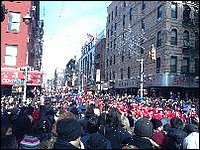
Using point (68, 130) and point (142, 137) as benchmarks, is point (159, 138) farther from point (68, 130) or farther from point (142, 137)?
point (68, 130)

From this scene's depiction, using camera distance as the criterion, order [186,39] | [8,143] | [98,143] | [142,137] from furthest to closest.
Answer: [186,39]
[142,137]
[98,143]
[8,143]

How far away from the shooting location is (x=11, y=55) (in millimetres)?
30922

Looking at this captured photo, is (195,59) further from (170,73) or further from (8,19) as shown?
(8,19)

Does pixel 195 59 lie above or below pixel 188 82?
above

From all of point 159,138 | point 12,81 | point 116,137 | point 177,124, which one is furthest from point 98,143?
point 12,81

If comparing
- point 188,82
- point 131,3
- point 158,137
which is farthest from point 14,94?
point 131,3

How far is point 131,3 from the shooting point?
511 centimetres

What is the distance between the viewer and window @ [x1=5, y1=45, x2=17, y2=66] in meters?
30.8

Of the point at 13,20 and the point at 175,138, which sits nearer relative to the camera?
the point at 175,138

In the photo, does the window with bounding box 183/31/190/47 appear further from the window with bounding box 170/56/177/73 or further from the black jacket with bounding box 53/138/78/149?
the black jacket with bounding box 53/138/78/149

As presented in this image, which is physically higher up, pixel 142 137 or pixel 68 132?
pixel 68 132

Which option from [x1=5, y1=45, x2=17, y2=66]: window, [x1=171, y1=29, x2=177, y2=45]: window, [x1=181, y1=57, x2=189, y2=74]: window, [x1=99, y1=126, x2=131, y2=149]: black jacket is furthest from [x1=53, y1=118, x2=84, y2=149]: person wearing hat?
[x1=181, y1=57, x2=189, y2=74]: window

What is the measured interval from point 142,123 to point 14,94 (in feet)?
86.7

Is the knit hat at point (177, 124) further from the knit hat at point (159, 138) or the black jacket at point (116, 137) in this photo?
the black jacket at point (116, 137)
